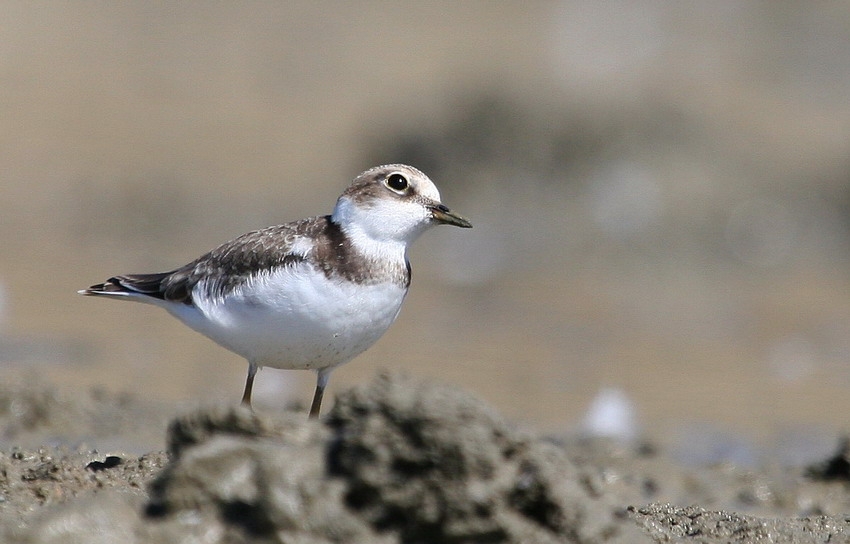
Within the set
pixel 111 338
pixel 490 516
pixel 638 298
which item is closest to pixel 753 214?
pixel 638 298

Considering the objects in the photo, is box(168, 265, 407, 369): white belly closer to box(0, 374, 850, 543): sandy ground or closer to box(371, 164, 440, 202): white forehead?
box(371, 164, 440, 202): white forehead

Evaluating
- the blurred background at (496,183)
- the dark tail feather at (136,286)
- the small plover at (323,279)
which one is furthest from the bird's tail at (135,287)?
the blurred background at (496,183)

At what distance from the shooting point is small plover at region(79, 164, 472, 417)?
7.07 m

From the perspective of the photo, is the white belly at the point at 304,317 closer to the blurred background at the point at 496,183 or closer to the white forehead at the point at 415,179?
the white forehead at the point at 415,179

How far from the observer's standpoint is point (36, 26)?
30.5 metres

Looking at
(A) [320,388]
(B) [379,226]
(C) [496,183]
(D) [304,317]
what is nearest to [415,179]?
(B) [379,226]

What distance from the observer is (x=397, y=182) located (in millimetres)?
7523

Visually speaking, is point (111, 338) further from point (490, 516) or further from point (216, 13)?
point (216, 13)

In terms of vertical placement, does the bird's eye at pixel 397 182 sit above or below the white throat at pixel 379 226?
above

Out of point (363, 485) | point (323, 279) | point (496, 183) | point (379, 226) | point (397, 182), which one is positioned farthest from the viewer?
point (496, 183)

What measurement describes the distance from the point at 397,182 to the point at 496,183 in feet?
47.7

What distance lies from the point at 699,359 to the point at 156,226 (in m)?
9.62

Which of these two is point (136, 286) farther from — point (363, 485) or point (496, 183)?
point (496, 183)

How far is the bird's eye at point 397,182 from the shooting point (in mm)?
7508
